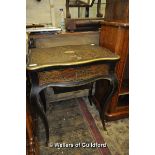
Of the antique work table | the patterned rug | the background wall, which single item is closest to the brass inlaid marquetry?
the antique work table

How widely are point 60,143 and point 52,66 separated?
768mm

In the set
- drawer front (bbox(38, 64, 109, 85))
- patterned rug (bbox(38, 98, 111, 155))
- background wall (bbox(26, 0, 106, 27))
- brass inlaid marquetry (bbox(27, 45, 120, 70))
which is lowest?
patterned rug (bbox(38, 98, 111, 155))

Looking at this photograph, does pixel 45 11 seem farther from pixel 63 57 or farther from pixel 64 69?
pixel 64 69

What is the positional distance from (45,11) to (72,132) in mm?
1191

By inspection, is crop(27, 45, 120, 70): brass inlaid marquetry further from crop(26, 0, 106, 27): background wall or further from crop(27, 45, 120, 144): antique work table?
crop(26, 0, 106, 27): background wall

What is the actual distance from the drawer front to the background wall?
0.70 metres

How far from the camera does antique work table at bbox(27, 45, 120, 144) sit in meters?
1.09

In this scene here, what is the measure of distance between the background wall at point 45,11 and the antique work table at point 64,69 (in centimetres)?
41

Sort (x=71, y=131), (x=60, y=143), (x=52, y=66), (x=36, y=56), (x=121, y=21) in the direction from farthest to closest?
(x=71, y=131) < (x=60, y=143) < (x=121, y=21) < (x=36, y=56) < (x=52, y=66)

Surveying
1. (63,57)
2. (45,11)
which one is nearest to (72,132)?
(63,57)
